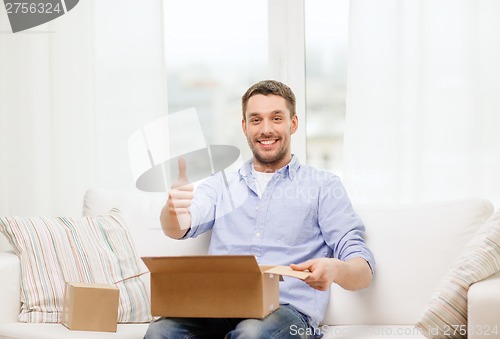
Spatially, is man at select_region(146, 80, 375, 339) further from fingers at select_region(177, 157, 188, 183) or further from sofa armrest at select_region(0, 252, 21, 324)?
sofa armrest at select_region(0, 252, 21, 324)

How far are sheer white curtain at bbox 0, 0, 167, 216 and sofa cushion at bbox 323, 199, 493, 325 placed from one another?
1370 mm

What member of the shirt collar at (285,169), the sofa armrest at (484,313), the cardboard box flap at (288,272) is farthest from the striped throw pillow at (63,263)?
the sofa armrest at (484,313)

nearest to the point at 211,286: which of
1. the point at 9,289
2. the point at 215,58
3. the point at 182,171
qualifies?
the point at 182,171

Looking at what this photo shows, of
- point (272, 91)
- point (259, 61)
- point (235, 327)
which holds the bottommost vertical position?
point (235, 327)

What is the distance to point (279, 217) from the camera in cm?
227

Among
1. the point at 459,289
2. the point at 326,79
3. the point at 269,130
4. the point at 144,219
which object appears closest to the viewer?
the point at 459,289

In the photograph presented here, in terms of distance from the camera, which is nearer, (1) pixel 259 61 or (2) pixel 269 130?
(2) pixel 269 130

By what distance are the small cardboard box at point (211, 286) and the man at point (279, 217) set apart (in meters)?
0.09

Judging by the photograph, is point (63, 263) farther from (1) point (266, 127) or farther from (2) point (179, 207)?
(1) point (266, 127)

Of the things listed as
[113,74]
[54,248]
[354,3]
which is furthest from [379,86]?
[54,248]

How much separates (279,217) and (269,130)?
28cm

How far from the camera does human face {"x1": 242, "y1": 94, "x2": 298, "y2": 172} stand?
2344 mm

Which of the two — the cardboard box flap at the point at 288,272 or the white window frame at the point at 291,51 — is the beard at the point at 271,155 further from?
the white window frame at the point at 291,51

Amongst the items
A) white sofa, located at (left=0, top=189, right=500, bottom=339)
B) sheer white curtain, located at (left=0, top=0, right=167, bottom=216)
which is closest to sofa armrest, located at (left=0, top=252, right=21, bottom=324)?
white sofa, located at (left=0, top=189, right=500, bottom=339)
